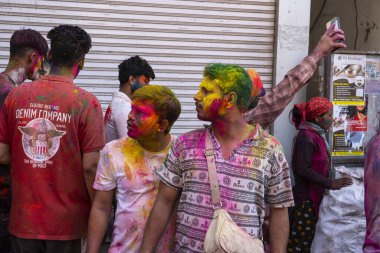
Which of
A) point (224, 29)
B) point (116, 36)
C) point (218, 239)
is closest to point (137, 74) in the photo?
point (116, 36)

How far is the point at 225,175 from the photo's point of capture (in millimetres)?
2594

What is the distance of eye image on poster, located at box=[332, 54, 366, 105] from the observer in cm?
572

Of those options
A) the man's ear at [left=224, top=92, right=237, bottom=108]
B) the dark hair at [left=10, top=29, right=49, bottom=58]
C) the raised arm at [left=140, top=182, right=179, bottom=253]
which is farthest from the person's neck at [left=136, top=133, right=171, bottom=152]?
the dark hair at [left=10, top=29, right=49, bottom=58]

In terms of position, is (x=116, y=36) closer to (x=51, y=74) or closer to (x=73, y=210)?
(x=51, y=74)

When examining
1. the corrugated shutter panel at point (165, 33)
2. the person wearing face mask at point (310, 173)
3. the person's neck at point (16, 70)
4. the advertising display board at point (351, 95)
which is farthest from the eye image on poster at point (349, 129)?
the person's neck at point (16, 70)

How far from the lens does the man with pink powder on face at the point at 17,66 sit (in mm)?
3459

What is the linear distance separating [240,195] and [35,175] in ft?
4.11

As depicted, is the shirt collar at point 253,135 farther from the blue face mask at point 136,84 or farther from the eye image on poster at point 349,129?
the eye image on poster at point 349,129

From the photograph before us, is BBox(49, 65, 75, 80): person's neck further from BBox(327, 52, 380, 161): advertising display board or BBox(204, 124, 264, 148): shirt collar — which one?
BBox(327, 52, 380, 161): advertising display board

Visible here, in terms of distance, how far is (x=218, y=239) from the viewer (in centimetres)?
244

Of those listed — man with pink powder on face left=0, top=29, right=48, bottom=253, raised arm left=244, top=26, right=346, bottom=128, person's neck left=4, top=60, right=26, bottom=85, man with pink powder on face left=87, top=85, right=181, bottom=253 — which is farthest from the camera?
raised arm left=244, top=26, right=346, bottom=128

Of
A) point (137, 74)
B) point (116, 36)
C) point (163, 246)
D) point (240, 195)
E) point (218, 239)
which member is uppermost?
point (116, 36)

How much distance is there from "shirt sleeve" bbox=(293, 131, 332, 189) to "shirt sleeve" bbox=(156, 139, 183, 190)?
8.01 ft

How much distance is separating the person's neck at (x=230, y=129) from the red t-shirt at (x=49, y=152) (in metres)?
0.81
